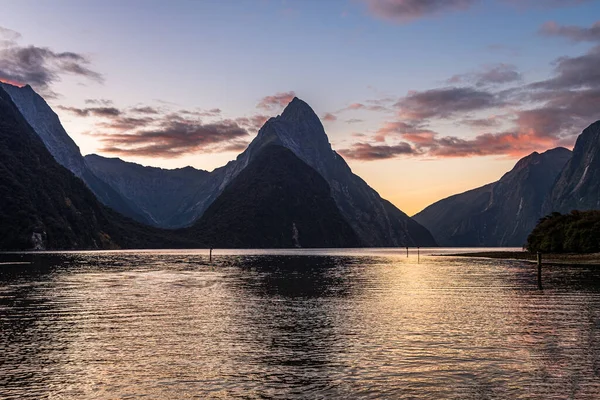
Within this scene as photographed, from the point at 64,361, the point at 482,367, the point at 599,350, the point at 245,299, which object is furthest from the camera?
the point at 245,299

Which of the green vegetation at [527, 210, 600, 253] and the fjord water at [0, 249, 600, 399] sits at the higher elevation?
the green vegetation at [527, 210, 600, 253]

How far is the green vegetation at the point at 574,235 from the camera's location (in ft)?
554

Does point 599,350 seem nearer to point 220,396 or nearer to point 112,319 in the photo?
point 220,396

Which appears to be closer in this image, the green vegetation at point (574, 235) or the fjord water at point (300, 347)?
the fjord water at point (300, 347)

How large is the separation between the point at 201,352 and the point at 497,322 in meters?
23.0

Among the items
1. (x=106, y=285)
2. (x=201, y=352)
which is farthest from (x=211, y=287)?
(x=201, y=352)

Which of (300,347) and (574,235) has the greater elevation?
(574,235)

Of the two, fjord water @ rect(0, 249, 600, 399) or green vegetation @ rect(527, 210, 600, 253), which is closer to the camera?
fjord water @ rect(0, 249, 600, 399)

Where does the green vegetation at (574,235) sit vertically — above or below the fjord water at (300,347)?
above

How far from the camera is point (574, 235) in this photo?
576 feet

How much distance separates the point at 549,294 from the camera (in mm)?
67812

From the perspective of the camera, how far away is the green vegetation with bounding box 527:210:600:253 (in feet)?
554

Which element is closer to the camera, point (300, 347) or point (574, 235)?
point (300, 347)

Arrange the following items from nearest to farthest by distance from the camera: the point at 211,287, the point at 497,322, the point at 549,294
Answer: the point at 497,322
the point at 549,294
the point at 211,287
